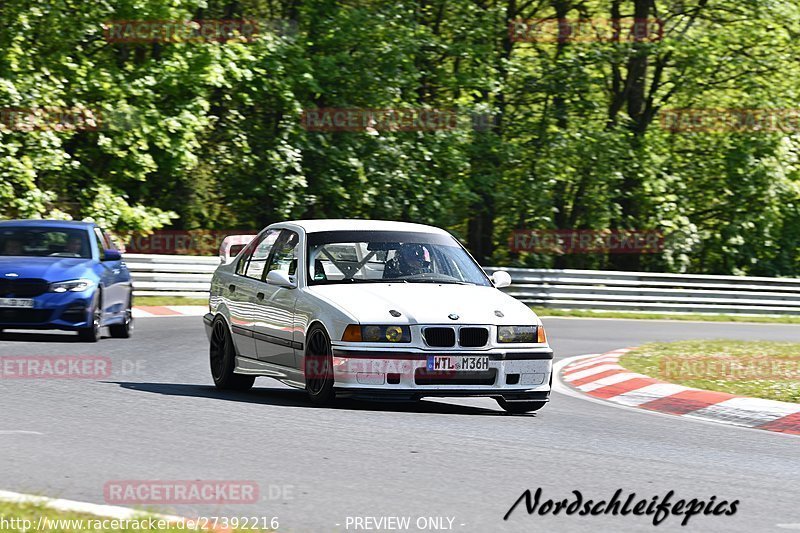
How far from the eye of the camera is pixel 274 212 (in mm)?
28766

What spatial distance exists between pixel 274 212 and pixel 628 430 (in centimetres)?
1907

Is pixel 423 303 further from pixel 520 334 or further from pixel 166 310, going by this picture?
pixel 166 310

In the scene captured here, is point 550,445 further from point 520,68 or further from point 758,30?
point 758,30

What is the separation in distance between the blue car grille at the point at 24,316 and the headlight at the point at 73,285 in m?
0.28

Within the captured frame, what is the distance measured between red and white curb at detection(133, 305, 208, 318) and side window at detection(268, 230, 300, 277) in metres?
11.2

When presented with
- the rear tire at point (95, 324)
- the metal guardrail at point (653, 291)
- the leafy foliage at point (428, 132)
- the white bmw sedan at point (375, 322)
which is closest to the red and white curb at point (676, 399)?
the white bmw sedan at point (375, 322)

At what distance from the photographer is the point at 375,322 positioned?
1018 centimetres

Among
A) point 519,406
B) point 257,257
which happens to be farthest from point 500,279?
point 257,257

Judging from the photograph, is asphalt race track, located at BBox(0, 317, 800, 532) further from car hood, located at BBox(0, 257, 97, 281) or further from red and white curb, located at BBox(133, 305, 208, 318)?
red and white curb, located at BBox(133, 305, 208, 318)

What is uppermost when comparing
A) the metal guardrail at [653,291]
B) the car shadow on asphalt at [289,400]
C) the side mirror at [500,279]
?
the side mirror at [500,279]

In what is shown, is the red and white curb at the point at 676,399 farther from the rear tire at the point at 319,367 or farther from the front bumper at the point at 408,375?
the rear tire at the point at 319,367

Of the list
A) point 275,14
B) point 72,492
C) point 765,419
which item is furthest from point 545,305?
point 72,492

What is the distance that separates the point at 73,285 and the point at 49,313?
45 cm

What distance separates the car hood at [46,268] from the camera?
15.9 m
